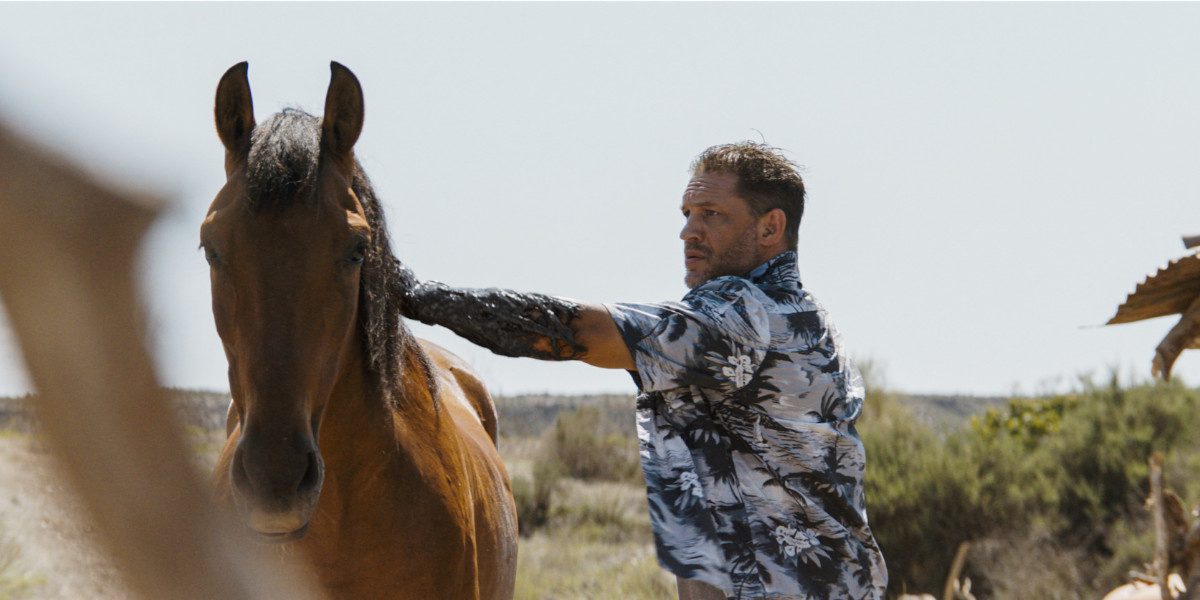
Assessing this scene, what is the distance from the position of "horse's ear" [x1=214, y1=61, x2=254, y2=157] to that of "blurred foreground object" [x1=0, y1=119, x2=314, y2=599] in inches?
52.9

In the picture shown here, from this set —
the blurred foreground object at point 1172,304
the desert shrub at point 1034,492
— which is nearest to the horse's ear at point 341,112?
the blurred foreground object at point 1172,304

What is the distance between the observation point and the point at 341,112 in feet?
8.02

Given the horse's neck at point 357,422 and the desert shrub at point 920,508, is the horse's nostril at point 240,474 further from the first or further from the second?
the desert shrub at point 920,508

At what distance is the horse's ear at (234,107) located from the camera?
2.36 m

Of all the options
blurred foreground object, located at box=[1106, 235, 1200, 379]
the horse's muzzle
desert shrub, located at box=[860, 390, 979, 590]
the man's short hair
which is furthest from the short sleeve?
desert shrub, located at box=[860, 390, 979, 590]

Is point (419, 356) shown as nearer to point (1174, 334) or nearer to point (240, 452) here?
point (240, 452)

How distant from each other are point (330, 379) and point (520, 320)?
43cm

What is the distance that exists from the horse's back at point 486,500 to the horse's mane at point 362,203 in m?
0.50

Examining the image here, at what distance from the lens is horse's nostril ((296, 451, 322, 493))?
2.01m

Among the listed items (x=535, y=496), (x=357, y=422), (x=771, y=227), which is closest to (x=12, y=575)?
(x=357, y=422)

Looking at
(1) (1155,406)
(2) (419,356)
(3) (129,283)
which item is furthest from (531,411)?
(3) (129,283)

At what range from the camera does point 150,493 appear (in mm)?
1132

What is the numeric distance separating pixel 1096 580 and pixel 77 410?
467 inches

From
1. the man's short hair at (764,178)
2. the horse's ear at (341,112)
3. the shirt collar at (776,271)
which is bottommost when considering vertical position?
the shirt collar at (776,271)
